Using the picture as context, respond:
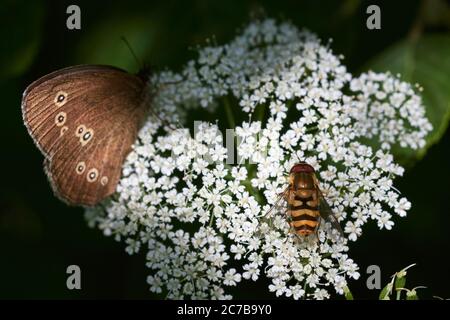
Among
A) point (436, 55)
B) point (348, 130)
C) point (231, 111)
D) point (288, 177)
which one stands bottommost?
point (288, 177)

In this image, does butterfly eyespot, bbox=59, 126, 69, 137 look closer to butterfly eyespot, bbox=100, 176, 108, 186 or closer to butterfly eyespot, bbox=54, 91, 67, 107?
butterfly eyespot, bbox=54, 91, 67, 107

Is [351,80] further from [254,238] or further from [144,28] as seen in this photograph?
[144,28]

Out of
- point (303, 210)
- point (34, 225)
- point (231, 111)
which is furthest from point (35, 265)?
point (303, 210)

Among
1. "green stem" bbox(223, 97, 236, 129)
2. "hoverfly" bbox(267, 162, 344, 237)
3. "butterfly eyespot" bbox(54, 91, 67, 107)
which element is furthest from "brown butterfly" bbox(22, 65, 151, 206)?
"hoverfly" bbox(267, 162, 344, 237)

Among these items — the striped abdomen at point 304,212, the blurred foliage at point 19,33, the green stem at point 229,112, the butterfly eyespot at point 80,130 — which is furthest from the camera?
the blurred foliage at point 19,33

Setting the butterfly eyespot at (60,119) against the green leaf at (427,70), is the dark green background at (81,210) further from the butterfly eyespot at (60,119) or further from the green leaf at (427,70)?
the butterfly eyespot at (60,119)

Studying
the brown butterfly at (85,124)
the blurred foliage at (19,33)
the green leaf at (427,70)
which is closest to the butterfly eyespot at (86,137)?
the brown butterfly at (85,124)

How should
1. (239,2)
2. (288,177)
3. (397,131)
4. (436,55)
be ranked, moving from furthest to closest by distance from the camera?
(239,2)
(436,55)
(397,131)
(288,177)
